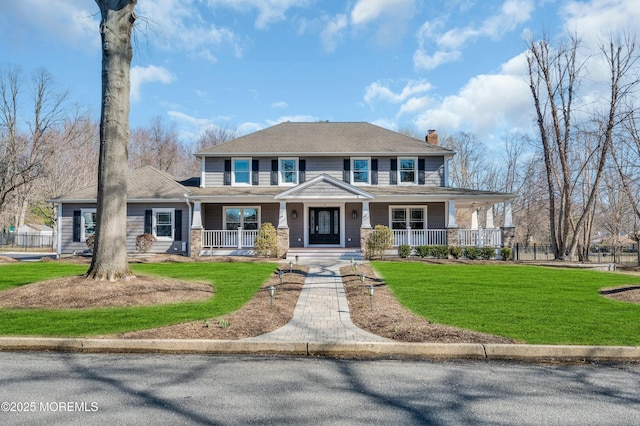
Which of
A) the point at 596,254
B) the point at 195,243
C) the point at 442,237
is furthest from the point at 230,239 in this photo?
the point at 596,254

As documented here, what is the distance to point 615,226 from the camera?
3372cm

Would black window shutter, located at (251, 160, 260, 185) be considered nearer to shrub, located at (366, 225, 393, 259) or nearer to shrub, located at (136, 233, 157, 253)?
shrub, located at (136, 233, 157, 253)

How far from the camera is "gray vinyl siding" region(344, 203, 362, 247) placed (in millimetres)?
20734

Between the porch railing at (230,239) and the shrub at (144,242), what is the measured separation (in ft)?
8.11

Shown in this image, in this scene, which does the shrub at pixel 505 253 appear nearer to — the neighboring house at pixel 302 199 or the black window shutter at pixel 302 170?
the neighboring house at pixel 302 199

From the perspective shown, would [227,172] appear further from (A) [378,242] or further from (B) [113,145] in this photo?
(B) [113,145]

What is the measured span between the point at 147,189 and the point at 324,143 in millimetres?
9423

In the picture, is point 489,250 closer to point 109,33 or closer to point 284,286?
point 284,286

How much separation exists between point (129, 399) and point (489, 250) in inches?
662

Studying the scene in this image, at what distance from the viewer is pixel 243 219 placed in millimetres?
20797

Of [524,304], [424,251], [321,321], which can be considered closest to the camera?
[321,321]

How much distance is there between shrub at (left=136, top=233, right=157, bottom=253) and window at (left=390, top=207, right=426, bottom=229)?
1191 cm

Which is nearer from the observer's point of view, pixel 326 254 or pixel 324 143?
pixel 326 254

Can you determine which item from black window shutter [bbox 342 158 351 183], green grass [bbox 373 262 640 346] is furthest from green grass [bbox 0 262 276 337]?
black window shutter [bbox 342 158 351 183]
